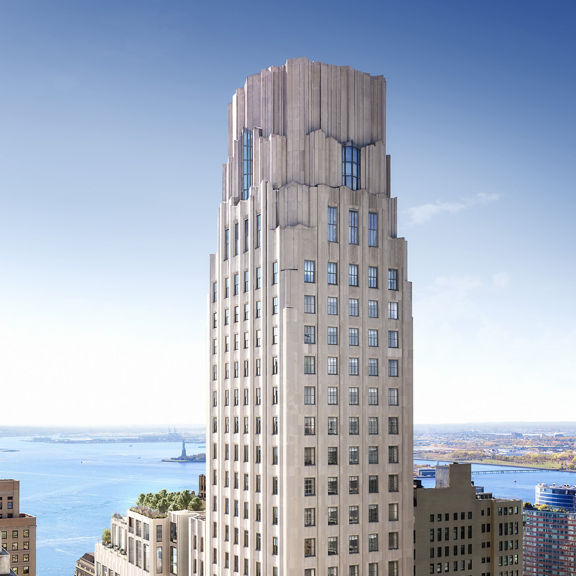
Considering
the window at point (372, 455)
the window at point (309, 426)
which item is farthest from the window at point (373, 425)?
the window at point (309, 426)

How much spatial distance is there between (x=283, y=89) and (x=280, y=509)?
29870 millimetres

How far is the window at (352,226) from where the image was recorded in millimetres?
59625

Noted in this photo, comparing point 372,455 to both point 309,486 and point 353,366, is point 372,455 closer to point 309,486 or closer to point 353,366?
point 309,486

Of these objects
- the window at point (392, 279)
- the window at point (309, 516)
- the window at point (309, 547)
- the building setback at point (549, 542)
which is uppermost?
the window at point (392, 279)

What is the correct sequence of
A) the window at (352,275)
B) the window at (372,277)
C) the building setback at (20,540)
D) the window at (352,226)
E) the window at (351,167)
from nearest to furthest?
the window at (352,275), the window at (352,226), the window at (372,277), the window at (351,167), the building setback at (20,540)

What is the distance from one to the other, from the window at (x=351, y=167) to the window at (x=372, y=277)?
6.15 meters

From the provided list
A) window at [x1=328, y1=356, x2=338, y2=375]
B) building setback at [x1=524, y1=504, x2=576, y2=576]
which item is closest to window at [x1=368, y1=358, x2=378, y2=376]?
window at [x1=328, y1=356, x2=338, y2=375]

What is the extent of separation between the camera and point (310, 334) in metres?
56.9

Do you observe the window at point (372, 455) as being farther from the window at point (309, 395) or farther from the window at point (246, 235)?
the window at point (246, 235)

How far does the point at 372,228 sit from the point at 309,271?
6416 millimetres

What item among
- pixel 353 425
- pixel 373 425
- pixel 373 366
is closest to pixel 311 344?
pixel 373 366

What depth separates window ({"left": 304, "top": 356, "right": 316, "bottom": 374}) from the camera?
56.6 m

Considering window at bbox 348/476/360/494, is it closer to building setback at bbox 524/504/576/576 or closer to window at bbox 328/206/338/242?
window at bbox 328/206/338/242

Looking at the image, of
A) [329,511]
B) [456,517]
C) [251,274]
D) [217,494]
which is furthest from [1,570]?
[456,517]
